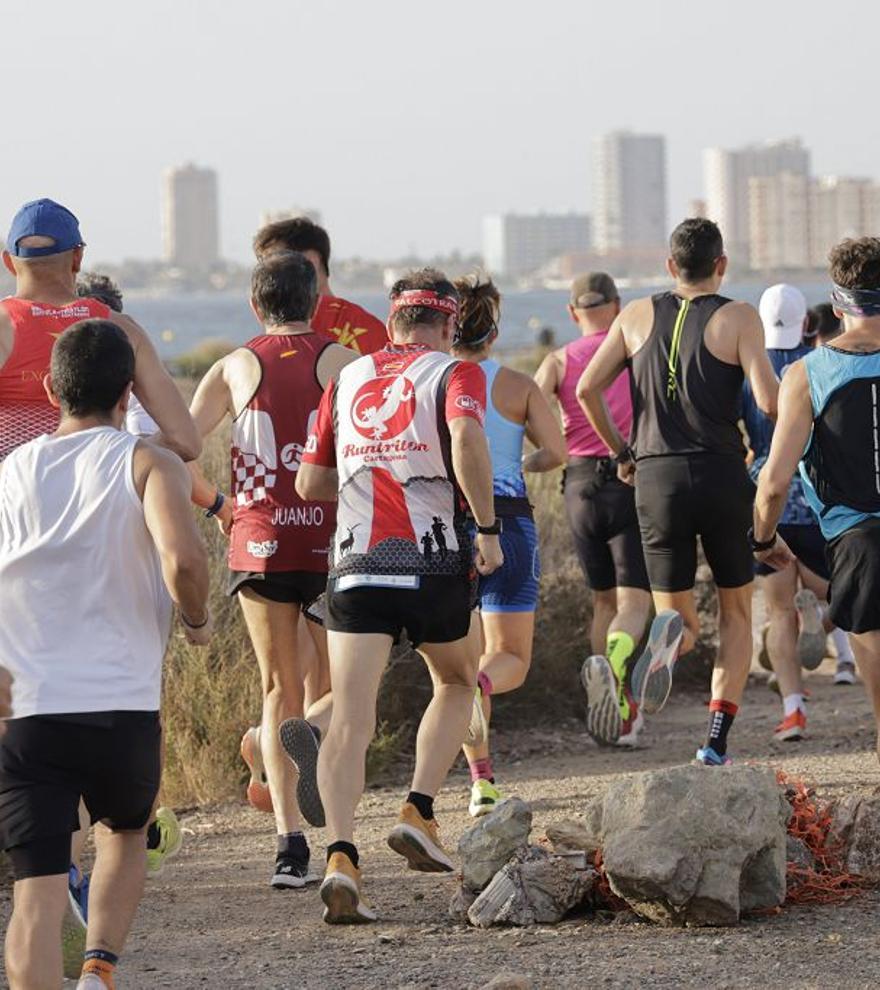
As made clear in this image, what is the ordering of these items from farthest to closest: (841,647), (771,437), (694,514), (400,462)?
(841,647) < (771,437) < (694,514) < (400,462)

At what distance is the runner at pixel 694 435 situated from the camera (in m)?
8.55

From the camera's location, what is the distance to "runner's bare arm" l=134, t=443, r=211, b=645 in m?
4.99

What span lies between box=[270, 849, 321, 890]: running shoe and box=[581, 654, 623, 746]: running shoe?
2424 mm

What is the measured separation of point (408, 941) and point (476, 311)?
9.67ft

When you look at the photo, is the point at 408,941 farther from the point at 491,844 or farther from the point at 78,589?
the point at 78,589

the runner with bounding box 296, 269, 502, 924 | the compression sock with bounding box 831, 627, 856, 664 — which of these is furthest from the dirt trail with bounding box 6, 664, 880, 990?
the compression sock with bounding box 831, 627, 856, 664

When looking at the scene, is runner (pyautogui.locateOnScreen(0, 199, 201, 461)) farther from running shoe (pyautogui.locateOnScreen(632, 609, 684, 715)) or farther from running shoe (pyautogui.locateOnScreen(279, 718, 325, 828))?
running shoe (pyautogui.locateOnScreen(632, 609, 684, 715))

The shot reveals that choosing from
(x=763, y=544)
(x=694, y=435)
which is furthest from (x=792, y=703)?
(x=763, y=544)

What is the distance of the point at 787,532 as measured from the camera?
10.1 meters

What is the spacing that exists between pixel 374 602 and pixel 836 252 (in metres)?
2.14

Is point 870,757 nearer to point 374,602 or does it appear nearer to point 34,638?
point 374,602

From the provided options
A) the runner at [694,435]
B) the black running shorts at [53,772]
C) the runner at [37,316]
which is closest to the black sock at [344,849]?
the runner at [37,316]

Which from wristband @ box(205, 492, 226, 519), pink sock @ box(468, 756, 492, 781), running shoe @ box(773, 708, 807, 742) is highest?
wristband @ box(205, 492, 226, 519)

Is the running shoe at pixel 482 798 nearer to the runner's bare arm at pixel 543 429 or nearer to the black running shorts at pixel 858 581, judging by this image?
the runner's bare arm at pixel 543 429
